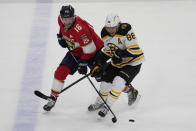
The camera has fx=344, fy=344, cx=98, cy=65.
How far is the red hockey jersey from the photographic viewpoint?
318 cm

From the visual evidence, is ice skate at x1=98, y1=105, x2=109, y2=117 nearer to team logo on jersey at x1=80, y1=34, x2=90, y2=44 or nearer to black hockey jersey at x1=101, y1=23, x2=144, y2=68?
black hockey jersey at x1=101, y1=23, x2=144, y2=68

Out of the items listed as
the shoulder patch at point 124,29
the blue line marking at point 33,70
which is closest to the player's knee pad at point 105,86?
the shoulder patch at point 124,29

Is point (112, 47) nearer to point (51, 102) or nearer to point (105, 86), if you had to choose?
point (105, 86)

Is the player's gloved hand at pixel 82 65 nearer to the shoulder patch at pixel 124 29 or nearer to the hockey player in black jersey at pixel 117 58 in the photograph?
the hockey player in black jersey at pixel 117 58

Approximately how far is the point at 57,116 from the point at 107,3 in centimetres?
263

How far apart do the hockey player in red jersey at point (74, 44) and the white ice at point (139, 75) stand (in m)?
0.36

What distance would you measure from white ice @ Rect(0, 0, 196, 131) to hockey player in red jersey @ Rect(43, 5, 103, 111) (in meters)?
0.36

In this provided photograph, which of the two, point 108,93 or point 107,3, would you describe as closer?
point 108,93

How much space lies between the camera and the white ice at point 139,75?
3.31m

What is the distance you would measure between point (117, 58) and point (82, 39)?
0.37 m

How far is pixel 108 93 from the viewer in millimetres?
3428

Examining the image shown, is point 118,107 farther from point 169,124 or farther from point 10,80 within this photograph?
point 10,80

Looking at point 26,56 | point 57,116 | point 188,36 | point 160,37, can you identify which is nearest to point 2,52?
point 26,56

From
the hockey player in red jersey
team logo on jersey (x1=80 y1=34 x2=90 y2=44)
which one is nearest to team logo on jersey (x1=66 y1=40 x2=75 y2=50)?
the hockey player in red jersey
